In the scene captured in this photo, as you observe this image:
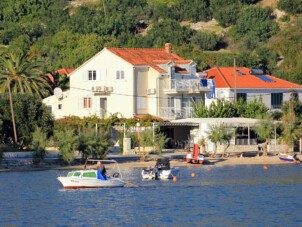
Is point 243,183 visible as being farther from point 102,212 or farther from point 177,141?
point 177,141

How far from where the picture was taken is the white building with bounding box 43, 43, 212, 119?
4134 inches

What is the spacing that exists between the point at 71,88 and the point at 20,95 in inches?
798

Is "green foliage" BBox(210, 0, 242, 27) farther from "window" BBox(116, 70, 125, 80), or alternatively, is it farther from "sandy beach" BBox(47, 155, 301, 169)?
"sandy beach" BBox(47, 155, 301, 169)

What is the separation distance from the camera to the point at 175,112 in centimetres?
10556

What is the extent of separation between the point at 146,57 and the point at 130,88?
614 centimetres

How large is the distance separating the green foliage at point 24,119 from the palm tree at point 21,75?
16.1 m

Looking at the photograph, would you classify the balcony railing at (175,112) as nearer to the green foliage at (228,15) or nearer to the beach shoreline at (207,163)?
the beach shoreline at (207,163)

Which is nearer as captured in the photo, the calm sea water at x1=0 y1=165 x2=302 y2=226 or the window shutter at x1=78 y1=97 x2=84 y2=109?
the calm sea water at x1=0 y1=165 x2=302 y2=226

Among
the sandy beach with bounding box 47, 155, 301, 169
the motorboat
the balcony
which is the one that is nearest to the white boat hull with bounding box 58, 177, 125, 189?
the motorboat

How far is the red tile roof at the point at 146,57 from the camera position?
106m

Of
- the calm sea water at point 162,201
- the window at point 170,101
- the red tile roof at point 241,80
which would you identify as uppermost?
the red tile roof at point 241,80

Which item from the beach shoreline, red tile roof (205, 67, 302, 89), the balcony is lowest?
the beach shoreline

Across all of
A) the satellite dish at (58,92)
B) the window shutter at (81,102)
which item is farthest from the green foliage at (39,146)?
the satellite dish at (58,92)

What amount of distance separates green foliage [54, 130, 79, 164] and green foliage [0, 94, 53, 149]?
628 centimetres
